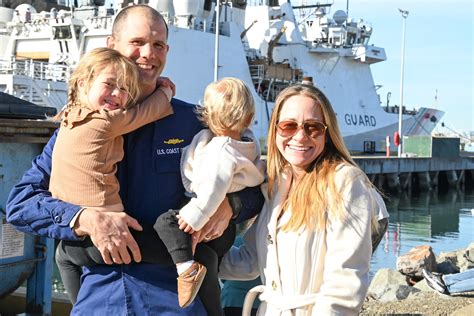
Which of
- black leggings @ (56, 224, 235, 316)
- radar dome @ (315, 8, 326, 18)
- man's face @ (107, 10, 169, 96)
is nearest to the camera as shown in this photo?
black leggings @ (56, 224, 235, 316)

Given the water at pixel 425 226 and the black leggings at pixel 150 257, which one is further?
the water at pixel 425 226

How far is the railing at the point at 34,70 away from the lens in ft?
72.6

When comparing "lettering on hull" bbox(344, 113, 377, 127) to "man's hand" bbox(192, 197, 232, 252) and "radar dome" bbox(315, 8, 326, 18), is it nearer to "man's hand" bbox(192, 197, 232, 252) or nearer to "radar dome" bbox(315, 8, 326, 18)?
"radar dome" bbox(315, 8, 326, 18)

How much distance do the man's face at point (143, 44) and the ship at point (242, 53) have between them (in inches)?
789

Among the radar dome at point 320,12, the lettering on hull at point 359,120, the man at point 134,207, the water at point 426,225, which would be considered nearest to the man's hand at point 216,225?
the man at point 134,207

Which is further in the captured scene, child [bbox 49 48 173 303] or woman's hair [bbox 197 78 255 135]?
woman's hair [bbox 197 78 255 135]

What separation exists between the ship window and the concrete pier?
1064cm

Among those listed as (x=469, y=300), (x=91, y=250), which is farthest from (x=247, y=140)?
(x=469, y=300)

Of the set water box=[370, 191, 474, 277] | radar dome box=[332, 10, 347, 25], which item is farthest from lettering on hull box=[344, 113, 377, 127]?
water box=[370, 191, 474, 277]

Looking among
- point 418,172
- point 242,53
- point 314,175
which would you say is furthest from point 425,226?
point 314,175

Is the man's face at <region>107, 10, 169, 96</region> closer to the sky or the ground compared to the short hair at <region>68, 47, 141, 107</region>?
closer to the sky

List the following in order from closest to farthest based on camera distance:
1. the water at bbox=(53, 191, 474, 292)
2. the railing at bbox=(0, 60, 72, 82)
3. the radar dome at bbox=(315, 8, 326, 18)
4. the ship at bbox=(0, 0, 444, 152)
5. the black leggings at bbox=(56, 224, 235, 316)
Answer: the black leggings at bbox=(56, 224, 235, 316) < the water at bbox=(53, 191, 474, 292) < the railing at bbox=(0, 60, 72, 82) < the ship at bbox=(0, 0, 444, 152) < the radar dome at bbox=(315, 8, 326, 18)

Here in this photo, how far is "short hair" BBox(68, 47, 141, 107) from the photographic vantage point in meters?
2.45

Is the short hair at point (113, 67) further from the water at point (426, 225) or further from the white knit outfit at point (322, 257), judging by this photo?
the water at point (426, 225)
